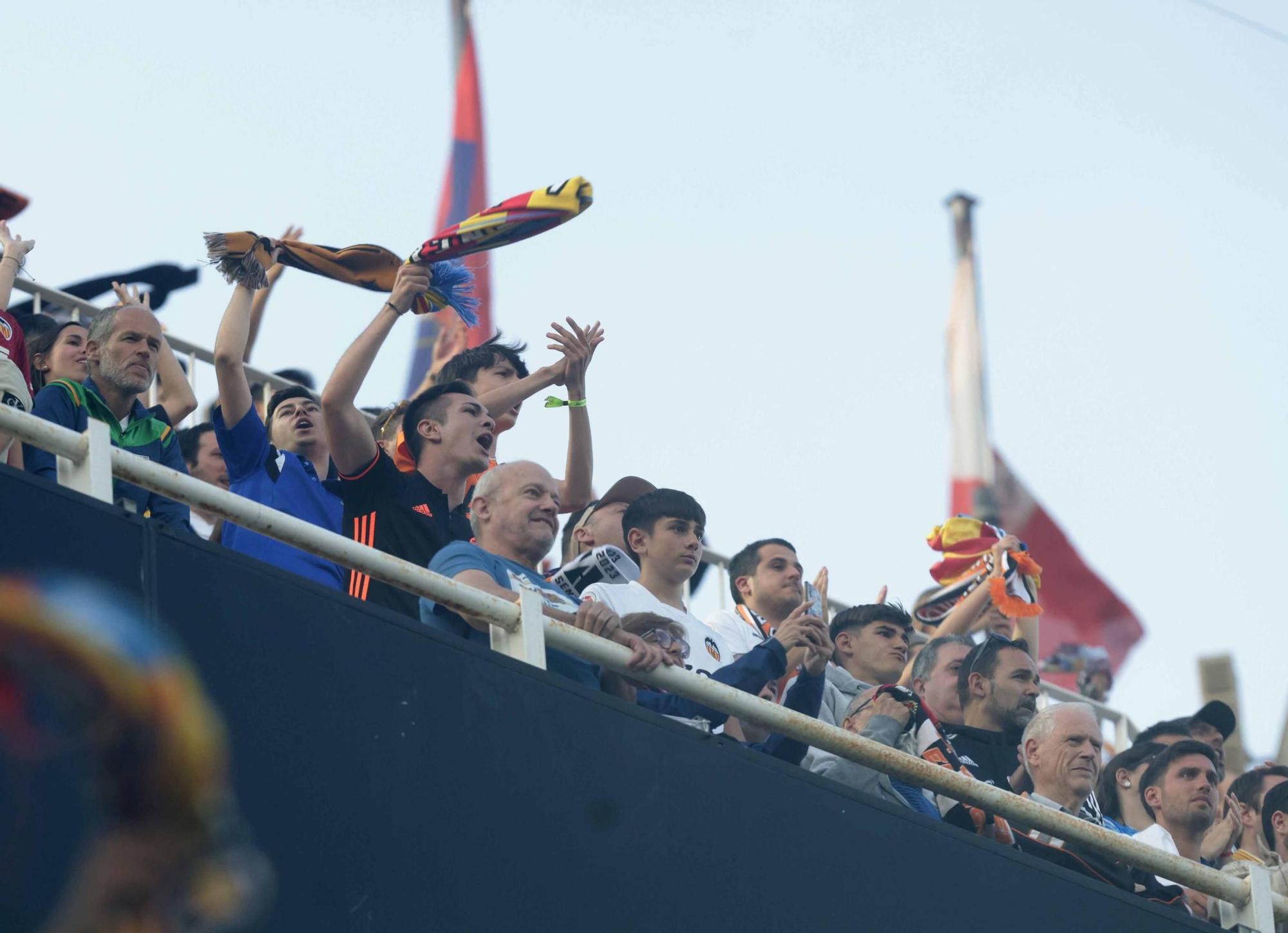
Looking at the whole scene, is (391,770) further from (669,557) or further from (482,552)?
(669,557)

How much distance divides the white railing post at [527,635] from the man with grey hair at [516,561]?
0.06 m

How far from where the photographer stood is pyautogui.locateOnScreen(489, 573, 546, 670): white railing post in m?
5.25

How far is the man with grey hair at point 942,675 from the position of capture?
25.6 feet

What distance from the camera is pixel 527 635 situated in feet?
17.4

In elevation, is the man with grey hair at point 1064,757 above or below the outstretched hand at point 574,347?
below

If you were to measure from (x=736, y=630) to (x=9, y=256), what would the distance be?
3.01 metres

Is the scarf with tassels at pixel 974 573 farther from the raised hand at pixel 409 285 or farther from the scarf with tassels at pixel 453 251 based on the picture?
the raised hand at pixel 409 285

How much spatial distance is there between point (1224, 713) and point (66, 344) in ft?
17.3

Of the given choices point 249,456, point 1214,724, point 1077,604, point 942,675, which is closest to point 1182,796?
point 942,675

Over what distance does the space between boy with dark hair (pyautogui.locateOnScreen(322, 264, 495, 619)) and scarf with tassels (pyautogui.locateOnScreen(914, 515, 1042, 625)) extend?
3.71 meters

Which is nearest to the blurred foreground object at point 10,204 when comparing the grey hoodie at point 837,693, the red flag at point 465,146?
the grey hoodie at point 837,693

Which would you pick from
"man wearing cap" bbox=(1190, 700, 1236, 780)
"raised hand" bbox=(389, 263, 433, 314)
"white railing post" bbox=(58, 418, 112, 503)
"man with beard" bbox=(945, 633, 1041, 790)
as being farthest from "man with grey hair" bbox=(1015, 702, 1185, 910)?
"white railing post" bbox=(58, 418, 112, 503)

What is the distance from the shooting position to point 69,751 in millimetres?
1783

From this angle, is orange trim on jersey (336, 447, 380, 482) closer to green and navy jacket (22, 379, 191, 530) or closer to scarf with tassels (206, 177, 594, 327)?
green and navy jacket (22, 379, 191, 530)
